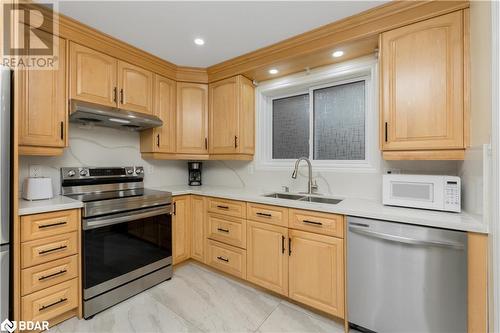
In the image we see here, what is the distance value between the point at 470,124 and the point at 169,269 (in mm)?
2697

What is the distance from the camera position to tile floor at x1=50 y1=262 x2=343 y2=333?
5.40ft

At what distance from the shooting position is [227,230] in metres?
2.28

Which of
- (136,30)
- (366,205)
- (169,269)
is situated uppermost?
(136,30)

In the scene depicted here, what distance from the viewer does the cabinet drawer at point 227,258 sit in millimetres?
2178

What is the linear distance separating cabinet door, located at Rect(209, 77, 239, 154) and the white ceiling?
49 centimetres

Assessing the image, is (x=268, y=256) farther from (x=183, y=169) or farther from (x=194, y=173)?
(x=183, y=169)

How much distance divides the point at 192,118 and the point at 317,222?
1.91 m

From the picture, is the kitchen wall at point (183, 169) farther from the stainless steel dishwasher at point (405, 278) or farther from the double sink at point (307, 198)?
the stainless steel dishwasher at point (405, 278)

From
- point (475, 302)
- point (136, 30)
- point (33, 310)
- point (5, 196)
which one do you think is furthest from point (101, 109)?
point (475, 302)

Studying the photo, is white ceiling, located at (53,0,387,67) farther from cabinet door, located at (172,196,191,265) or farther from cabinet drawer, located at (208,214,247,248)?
cabinet drawer, located at (208,214,247,248)

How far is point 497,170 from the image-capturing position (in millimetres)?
1036

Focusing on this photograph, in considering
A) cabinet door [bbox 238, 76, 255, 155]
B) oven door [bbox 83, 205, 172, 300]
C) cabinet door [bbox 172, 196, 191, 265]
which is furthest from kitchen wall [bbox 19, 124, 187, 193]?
cabinet door [bbox 238, 76, 255, 155]

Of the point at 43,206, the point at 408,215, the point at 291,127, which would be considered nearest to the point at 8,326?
the point at 43,206

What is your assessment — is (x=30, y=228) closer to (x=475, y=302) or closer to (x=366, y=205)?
(x=366, y=205)
